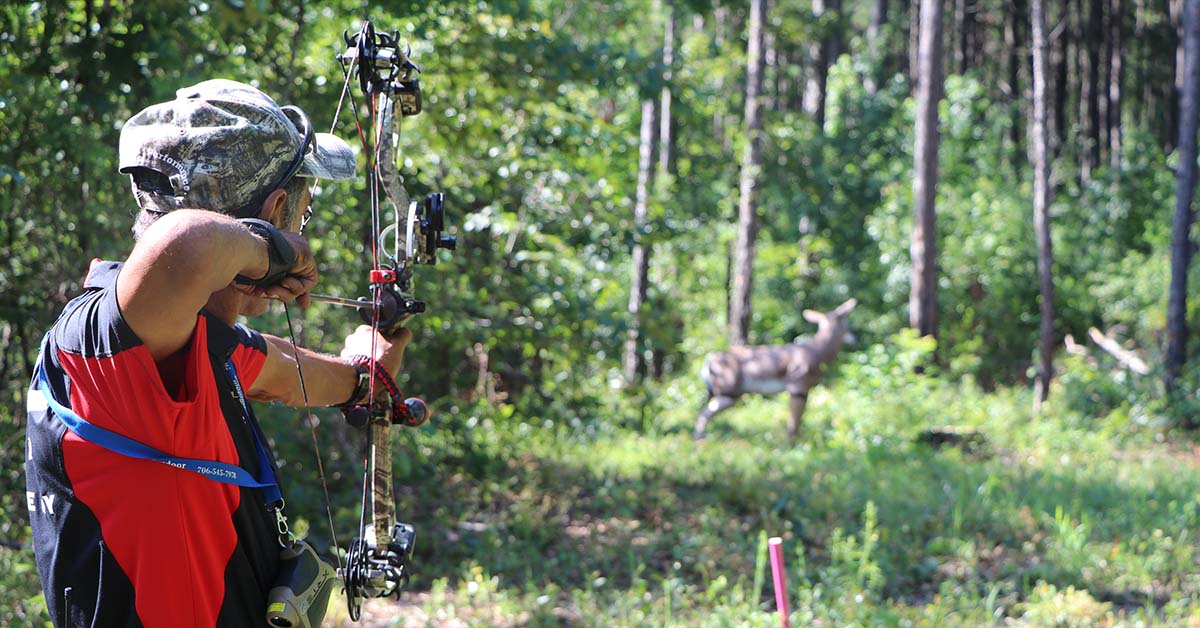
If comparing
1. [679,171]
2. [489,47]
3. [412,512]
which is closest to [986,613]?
[412,512]

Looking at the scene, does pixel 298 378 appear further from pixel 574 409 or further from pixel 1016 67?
pixel 1016 67

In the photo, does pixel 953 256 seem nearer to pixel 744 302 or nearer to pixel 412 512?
pixel 744 302

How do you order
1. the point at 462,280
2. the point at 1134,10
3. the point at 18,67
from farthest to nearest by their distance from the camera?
the point at 1134,10 → the point at 462,280 → the point at 18,67

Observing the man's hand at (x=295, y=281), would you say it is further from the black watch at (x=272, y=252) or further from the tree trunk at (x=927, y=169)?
the tree trunk at (x=927, y=169)

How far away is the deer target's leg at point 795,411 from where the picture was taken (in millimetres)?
11219

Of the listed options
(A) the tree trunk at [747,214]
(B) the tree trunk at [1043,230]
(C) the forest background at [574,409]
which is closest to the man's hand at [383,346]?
(C) the forest background at [574,409]

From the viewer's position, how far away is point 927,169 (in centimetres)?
1350

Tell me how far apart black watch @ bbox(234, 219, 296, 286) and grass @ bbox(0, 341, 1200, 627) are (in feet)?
9.84

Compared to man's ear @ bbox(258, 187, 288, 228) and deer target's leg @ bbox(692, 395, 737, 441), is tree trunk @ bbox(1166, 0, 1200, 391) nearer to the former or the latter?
deer target's leg @ bbox(692, 395, 737, 441)

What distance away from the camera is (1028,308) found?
1839cm

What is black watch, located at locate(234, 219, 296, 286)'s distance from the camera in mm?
1918

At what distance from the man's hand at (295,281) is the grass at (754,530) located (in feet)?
9.59

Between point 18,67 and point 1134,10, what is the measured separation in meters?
35.4

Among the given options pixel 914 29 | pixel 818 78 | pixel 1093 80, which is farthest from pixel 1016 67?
pixel 818 78
